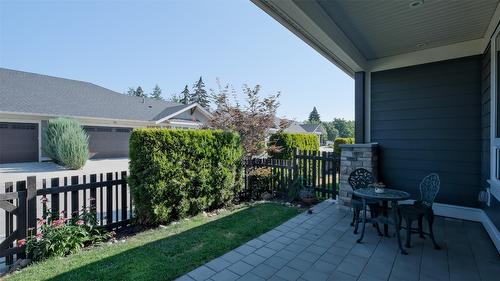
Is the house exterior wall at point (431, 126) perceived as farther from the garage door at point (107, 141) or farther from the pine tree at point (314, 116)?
the pine tree at point (314, 116)

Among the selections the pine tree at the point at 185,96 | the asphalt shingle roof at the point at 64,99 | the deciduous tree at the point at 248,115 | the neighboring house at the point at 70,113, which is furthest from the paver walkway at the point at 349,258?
the pine tree at the point at 185,96

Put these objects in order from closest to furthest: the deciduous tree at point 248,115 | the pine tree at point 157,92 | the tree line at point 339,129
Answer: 1. the deciduous tree at point 248,115
2. the tree line at point 339,129
3. the pine tree at point 157,92

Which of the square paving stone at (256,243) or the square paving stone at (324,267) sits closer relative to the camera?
the square paving stone at (324,267)

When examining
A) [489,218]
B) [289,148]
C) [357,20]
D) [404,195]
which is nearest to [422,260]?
[404,195]

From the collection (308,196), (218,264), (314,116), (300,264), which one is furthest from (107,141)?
(314,116)

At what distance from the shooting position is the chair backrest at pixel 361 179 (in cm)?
396

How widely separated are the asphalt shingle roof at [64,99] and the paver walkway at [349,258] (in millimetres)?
14336

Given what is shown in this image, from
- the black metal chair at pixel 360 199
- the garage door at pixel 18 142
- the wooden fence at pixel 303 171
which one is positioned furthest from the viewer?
Result: the garage door at pixel 18 142

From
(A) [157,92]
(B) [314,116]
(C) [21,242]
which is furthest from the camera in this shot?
(A) [157,92]

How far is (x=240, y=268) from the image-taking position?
2576 millimetres

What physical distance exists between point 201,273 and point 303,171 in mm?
3788

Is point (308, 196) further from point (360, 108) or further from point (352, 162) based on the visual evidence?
point (360, 108)

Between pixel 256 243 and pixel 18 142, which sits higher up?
pixel 18 142

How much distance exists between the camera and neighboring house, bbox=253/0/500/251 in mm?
3109
